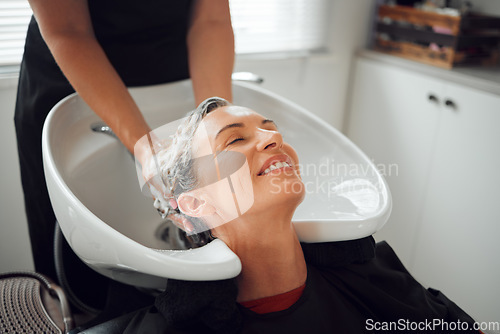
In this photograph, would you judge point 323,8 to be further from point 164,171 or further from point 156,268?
point 156,268

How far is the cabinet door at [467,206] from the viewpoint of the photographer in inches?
61.2

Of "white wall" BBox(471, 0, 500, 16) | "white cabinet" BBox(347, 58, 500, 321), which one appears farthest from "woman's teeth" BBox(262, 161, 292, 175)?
"white wall" BBox(471, 0, 500, 16)

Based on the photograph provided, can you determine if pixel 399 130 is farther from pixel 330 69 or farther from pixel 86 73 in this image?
pixel 86 73

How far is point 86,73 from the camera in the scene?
36.2 inches

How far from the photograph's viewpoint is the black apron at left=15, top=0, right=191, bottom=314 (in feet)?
3.47

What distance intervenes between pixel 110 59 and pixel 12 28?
0.63 m

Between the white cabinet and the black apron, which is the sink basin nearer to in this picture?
the black apron

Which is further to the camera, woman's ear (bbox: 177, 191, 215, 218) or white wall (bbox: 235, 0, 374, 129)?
white wall (bbox: 235, 0, 374, 129)

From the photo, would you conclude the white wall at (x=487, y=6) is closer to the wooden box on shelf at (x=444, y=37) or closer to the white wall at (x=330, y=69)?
the wooden box on shelf at (x=444, y=37)

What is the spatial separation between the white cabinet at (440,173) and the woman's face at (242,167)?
108 cm

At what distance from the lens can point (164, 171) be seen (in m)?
0.82

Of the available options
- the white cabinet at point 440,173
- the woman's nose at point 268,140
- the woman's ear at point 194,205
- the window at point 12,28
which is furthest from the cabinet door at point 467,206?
the window at point 12,28

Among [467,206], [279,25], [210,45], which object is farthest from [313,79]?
[210,45]

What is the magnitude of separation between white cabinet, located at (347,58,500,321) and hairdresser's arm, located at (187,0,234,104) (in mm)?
976
